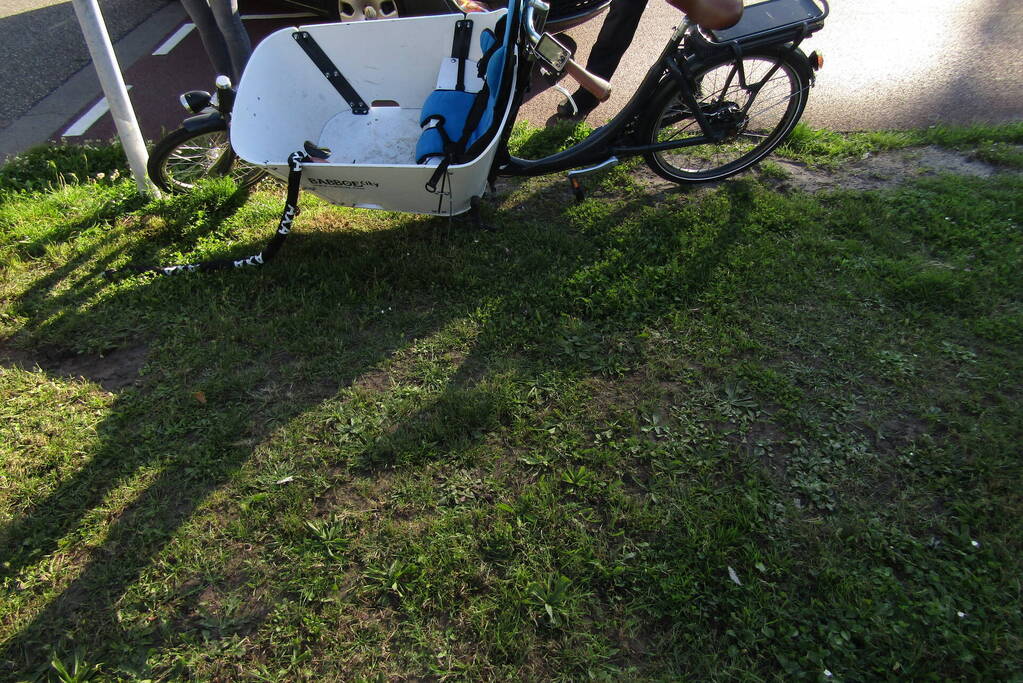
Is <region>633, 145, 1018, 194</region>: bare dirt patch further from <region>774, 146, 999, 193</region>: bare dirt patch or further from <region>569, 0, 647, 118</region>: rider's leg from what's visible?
<region>569, 0, 647, 118</region>: rider's leg

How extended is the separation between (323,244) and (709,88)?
246 cm

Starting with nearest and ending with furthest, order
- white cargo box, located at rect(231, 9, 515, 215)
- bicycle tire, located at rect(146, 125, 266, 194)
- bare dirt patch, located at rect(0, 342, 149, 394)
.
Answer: bare dirt patch, located at rect(0, 342, 149, 394)
white cargo box, located at rect(231, 9, 515, 215)
bicycle tire, located at rect(146, 125, 266, 194)

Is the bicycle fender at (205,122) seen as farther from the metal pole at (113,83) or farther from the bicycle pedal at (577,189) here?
the bicycle pedal at (577,189)

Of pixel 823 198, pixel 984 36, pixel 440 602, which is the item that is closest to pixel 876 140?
pixel 823 198

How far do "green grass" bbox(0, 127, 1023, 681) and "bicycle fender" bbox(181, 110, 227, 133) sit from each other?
51 cm

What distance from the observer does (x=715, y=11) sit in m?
2.96

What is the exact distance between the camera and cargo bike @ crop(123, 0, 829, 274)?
291 centimetres

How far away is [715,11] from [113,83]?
3.30m

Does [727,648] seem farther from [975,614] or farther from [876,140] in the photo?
[876,140]

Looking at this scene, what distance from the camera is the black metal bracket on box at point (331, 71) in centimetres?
320

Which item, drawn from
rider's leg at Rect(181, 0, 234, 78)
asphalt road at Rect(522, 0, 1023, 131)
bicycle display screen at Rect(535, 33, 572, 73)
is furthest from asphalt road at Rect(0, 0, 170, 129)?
bicycle display screen at Rect(535, 33, 572, 73)

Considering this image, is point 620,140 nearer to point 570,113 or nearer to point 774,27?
point 774,27

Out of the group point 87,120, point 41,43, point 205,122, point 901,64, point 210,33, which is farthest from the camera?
point 41,43

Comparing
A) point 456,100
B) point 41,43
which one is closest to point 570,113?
point 456,100
